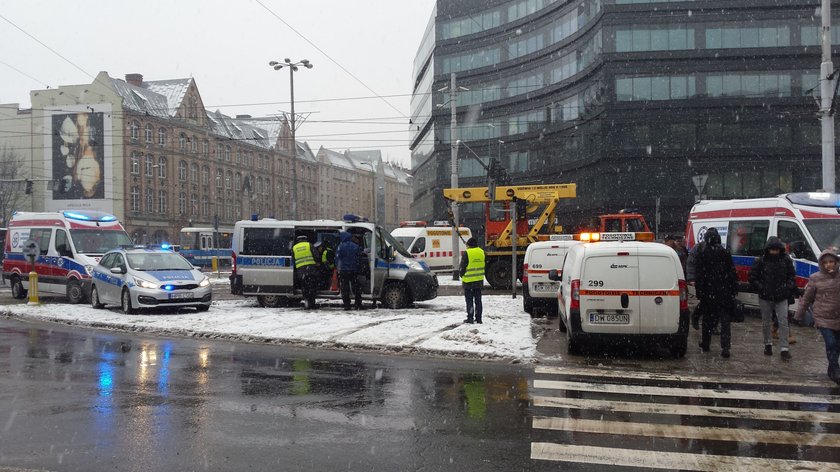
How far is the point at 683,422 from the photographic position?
6.75m

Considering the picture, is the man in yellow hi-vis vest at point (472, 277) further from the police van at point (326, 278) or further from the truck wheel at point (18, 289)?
the truck wheel at point (18, 289)

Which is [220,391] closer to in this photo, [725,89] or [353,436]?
[353,436]

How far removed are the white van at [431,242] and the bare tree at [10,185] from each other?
42522 millimetres

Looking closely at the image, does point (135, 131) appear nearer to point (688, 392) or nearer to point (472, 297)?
point (472, 297)

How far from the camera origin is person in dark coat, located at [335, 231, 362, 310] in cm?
1594

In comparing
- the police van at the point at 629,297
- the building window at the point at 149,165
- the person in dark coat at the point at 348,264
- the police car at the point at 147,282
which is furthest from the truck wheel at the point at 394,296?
the building window at the point at 149,165

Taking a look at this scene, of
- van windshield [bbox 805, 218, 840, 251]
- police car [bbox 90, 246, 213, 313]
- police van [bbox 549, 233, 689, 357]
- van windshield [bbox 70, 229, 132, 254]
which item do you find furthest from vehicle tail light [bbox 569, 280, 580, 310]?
van windshield [bbox 70, 229, 132, 254]

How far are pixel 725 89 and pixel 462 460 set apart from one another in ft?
148

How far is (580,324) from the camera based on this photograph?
1035 cm

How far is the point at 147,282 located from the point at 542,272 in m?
8.66

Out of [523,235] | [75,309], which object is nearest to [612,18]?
[523,235]

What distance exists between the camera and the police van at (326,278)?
17016 mm

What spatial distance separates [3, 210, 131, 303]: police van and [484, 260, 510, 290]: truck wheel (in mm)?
10861

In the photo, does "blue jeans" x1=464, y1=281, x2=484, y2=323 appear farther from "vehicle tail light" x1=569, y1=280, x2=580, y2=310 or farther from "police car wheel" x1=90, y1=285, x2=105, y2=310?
"police car wheel" x1=90, y1=285, x2=105, y2=310
